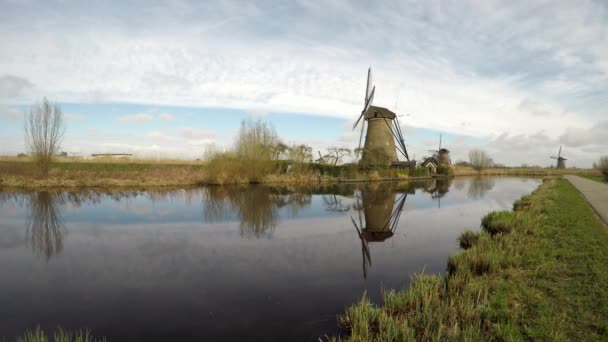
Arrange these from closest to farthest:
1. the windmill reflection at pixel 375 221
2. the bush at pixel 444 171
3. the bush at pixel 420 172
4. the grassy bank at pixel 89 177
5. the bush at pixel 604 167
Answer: the windmill reflection at pixel 375 221 < the grassy bank at pixel 89 177 < the bush at pixel 604 167 < the bush at pixel 420 172 < the bush at pixel 444 171

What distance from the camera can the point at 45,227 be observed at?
28.6 feet

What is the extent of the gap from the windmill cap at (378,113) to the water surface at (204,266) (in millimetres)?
22666

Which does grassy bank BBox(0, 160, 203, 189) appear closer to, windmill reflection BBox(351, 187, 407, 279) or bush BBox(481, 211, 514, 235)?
windmill reflection BBox(351, 187, 407, 279)

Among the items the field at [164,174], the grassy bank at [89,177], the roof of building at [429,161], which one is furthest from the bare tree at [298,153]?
the roof of building at [429,161]

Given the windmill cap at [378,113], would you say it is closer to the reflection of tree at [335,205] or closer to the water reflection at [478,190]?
the water reflection at [478,190]

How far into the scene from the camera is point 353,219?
35.3 feet

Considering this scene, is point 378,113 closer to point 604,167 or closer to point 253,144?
point 253,144

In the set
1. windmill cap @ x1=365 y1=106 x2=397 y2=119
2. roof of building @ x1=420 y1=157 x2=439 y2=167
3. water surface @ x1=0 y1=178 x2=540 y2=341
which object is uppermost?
windmill cap @ x1=365 y1=106 x2=397 y2=119

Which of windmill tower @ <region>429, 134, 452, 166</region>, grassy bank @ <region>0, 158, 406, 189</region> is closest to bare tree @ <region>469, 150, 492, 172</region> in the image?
windmill tower @ <region>429, 134, 452, 166</region>

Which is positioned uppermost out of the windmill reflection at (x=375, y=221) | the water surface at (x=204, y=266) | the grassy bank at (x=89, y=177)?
the grassy bank at (x=89, y=177)

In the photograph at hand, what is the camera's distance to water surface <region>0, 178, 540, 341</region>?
12.4ft

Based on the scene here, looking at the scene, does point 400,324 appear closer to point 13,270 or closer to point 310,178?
point 13,270

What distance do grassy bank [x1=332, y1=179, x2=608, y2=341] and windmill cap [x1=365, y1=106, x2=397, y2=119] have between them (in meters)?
27.9

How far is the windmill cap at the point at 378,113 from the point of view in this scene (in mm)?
33125
